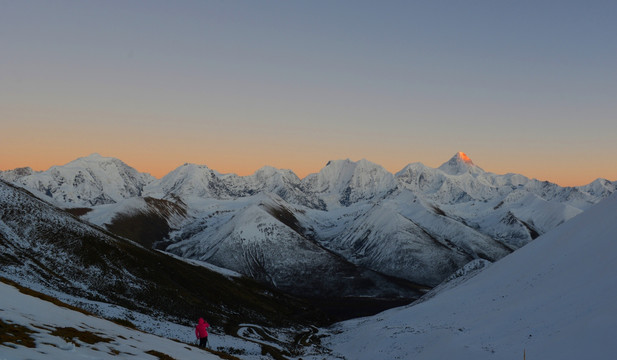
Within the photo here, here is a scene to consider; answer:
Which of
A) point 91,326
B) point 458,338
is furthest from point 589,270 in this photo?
point 91,326

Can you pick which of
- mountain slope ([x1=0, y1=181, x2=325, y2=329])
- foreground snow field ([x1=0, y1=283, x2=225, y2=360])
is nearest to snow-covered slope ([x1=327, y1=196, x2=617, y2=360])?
foreground snow field ([x1=0, y1=283, x2=225, y2=360])

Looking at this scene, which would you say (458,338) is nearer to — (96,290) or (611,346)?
(611,346)

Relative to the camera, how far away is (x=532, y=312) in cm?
5147

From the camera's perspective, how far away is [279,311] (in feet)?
430

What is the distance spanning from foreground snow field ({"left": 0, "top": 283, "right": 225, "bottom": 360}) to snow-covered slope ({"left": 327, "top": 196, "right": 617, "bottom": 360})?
31.5 m

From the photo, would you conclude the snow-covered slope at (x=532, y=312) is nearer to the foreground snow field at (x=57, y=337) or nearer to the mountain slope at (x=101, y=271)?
the foreground snow field at (x=57, y=337)

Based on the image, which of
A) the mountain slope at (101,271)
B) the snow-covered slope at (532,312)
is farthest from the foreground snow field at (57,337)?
the mountain slope at (101,271)

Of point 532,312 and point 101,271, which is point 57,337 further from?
point 101,271

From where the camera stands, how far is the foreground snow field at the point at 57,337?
1567 cm

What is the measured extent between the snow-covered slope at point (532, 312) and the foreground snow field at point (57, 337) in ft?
103

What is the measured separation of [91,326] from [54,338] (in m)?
7.32

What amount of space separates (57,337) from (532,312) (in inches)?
2010

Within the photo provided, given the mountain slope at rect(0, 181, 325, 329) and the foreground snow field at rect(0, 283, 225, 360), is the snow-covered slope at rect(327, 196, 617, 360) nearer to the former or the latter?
the foreground snow field at rect(0, 283, 225, 360)

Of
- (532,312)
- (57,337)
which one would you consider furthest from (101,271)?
(532,312)
